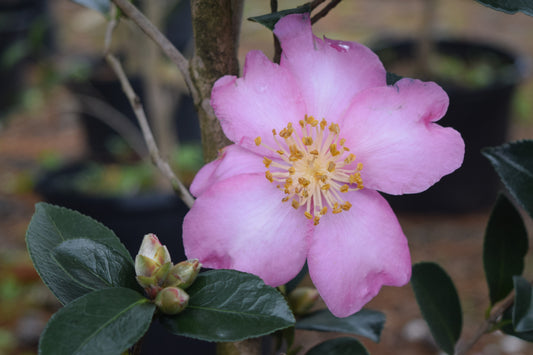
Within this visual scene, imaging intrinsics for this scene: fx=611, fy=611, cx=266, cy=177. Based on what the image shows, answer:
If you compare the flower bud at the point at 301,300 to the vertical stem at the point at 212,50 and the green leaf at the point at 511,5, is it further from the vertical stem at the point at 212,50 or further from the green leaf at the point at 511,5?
the green leaf at the point at 511,5

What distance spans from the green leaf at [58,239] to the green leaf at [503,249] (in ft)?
1.44

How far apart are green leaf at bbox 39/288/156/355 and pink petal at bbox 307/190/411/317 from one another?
0.15 metres

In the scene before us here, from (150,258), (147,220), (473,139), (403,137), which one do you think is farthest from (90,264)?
(473,139)

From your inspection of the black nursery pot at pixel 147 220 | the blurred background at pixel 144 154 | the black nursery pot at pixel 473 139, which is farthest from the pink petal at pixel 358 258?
the black nursery pot at pixel 473 139

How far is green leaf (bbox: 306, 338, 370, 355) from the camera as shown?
66 centimetres

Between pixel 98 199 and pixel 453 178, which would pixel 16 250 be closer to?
pixel 98 199

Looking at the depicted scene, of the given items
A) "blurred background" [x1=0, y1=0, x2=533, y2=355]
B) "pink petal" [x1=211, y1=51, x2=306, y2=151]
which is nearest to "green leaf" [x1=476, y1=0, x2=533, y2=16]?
"pink petal" [x1=211, y1=51, x2=306, y2=151]

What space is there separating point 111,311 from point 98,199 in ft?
6.11

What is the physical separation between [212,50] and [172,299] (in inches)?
9.3

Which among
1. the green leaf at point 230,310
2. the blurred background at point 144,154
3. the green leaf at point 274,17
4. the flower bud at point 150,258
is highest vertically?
the green leaf at point 274,17

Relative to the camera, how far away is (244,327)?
18.2 inches

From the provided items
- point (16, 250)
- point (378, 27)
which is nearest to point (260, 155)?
point (16, 250)

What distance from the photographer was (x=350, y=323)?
742 mm

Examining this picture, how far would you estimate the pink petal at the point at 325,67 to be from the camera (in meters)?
0.54
